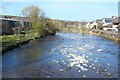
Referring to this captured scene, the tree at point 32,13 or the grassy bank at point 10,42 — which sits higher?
the tree at point 32,13

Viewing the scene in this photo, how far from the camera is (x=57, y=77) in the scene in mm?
8078

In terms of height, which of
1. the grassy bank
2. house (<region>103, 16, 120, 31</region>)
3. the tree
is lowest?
the grassy bank

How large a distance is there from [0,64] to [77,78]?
20.0 ft

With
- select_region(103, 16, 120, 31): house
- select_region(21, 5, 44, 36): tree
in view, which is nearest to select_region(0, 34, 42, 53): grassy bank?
select_region(21, 5, 44, 36): tree

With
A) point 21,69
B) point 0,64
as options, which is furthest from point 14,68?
point 0,64

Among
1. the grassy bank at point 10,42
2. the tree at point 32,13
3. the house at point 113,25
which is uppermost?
the tree at point 32,13

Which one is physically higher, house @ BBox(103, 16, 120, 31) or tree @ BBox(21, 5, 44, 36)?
tree @ BBox(21, 5, 44, 36)

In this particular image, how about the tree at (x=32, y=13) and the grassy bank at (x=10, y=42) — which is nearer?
the grassy bank at (x=10, y=42)

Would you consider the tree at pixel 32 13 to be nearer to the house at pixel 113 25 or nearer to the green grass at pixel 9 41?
the green grass at pixel 9 41

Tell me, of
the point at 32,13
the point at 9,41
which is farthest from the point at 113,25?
the point at 9,41

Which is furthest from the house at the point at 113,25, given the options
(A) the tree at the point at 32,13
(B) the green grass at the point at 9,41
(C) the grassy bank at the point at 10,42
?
(B) the green grass at the point at 9,41

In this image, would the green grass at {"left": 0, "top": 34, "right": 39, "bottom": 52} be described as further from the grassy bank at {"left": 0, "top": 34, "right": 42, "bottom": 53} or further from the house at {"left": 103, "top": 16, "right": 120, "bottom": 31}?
the house at {"left": 103, "top": 16, "right": 120, "bottom": 31}

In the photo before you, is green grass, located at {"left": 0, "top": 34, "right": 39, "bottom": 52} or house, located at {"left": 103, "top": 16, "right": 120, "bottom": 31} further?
house, located at {"left": 103, "top": 16, "right": 120, "bottom": 31}

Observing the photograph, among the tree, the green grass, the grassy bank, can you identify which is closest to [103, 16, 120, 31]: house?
the tree
